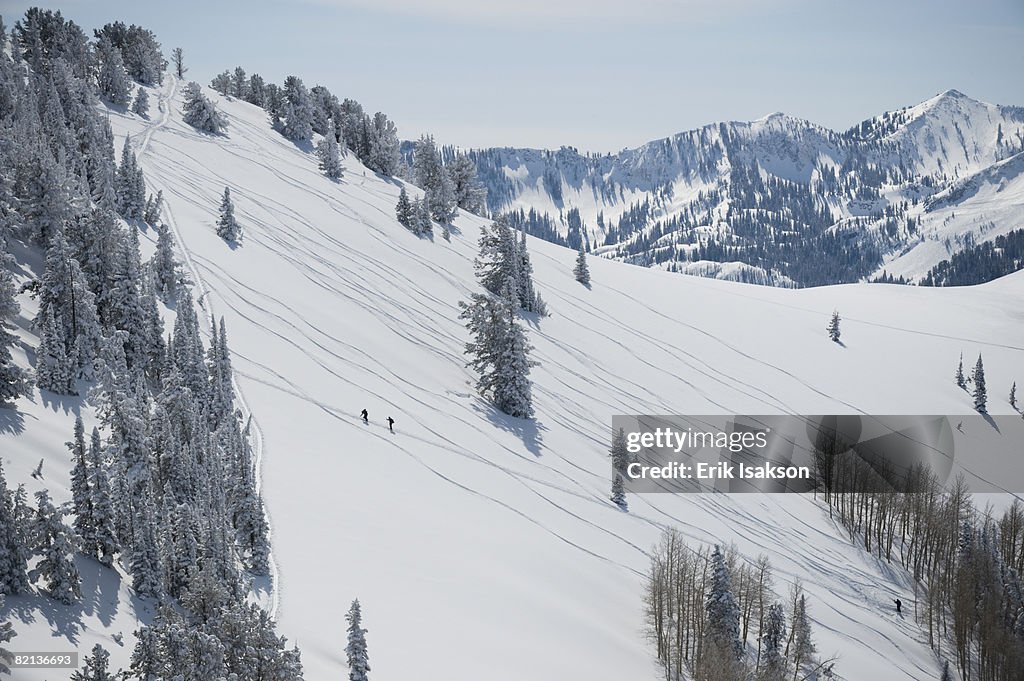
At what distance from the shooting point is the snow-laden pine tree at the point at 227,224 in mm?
62281

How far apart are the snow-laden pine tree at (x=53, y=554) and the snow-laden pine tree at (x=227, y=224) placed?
1918 inches

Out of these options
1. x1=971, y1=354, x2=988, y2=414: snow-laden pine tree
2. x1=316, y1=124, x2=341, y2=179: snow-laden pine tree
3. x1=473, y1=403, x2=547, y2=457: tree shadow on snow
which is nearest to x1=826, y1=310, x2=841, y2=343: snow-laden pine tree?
x1=971, y1=354, x2=988, y2=414: snow-laden pine tree

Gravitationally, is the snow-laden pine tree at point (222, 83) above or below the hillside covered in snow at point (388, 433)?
above

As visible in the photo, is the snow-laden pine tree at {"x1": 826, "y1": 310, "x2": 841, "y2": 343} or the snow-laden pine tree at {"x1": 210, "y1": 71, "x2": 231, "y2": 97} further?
the snow-laden pine tree at {"x1": 210, "y1": 71, "x2": 231, "y2": 97}

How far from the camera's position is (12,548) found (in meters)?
16.4

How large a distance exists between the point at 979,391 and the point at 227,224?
85.0 m

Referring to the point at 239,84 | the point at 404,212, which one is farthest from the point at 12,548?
the point at 239,84

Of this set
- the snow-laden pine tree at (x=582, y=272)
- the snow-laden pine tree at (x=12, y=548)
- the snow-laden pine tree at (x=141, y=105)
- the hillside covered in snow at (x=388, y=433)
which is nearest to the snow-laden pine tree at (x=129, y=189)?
the hillside covered in snow at (x=388, y=433)

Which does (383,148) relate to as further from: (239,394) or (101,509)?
(101,509)

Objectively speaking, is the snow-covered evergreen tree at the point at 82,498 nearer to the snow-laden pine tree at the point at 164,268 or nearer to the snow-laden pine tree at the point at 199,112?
the snow-laden pine tree at the point at 164,268

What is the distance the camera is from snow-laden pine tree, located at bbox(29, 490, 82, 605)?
1686 centimetres

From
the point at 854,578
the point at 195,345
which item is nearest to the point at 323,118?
the point at 195,345

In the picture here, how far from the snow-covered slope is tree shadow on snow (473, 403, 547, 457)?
24cm

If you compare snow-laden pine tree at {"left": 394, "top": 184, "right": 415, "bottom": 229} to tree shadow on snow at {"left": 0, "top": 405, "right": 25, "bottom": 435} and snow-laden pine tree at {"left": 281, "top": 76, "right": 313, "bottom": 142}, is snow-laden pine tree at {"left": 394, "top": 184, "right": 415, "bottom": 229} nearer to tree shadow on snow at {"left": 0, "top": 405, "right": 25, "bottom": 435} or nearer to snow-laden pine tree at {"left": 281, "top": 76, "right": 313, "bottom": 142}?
snow-laden pine tree at {"left": 281, "top": 76, "right": 313, "bottom": 142}
